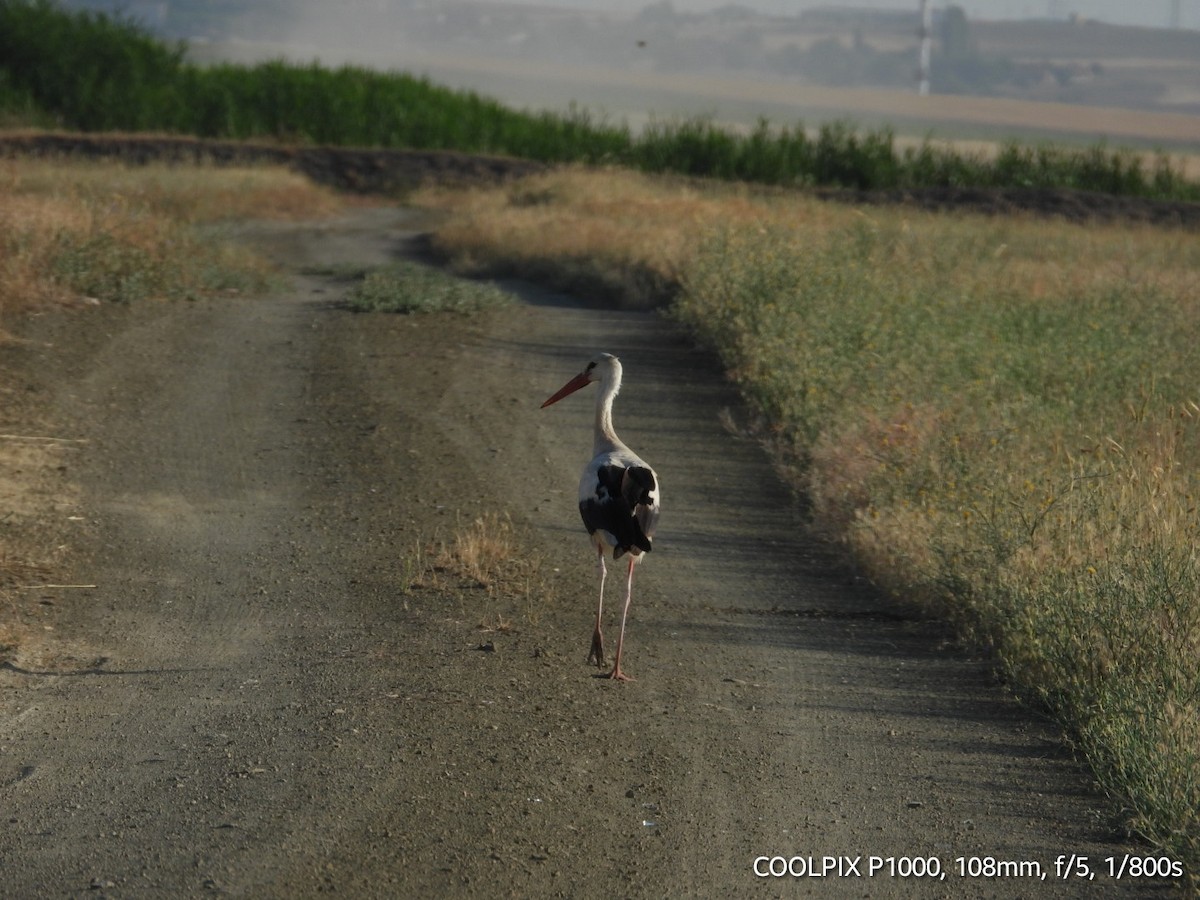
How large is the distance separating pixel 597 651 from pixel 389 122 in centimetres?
3823

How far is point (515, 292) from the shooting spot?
19922 mm

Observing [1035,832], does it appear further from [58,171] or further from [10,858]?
[58,171]

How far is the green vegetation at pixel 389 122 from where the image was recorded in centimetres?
3828

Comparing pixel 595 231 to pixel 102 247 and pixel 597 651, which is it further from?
pixel 597 651

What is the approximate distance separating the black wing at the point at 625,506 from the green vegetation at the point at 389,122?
104 ft

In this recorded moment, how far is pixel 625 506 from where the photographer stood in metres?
6.98

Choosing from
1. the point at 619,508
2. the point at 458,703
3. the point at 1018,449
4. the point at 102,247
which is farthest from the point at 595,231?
the point at 458,703

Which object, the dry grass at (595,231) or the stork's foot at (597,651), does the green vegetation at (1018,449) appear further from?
the stork's foot at (597,651)

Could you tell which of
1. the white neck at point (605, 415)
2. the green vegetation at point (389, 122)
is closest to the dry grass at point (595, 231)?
the white neck at point (605, 415)

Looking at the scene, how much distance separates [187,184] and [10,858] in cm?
2404

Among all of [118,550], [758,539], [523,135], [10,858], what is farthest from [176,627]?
[523,135]

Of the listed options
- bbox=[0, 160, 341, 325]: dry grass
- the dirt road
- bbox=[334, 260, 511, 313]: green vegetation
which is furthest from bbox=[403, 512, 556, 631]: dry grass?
bbox=[334, 260, 511, 313]: green vegetation

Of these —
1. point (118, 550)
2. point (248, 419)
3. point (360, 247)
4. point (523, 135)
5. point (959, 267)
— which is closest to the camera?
point (118, 550)

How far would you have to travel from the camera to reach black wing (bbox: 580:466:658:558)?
22.9ft
